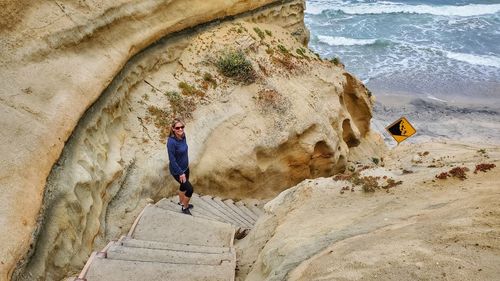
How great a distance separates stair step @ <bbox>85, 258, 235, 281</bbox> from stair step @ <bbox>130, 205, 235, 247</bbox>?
1.57 m

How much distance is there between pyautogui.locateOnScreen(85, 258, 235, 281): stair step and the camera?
19.7ft

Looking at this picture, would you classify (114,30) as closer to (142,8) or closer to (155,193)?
(142,8)

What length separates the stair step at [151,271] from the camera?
5992 millimetres

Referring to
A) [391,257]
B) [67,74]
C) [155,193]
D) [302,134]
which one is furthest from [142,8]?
[391,257]

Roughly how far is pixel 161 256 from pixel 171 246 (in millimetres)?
615

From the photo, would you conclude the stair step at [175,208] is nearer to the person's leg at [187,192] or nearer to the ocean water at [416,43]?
the person's leg at [187,192]

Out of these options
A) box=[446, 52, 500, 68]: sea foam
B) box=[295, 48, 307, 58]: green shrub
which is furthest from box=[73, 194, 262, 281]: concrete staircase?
box=[446, 52, 500, 68]: sea foam

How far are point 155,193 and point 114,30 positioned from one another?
3701mm

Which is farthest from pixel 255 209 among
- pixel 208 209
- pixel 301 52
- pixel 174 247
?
pixel 301 52

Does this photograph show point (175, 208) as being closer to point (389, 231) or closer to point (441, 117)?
point (389, 231)

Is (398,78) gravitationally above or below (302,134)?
below

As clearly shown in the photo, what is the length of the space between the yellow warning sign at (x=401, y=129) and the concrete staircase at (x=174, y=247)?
17.0ft

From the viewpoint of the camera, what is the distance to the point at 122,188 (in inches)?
361

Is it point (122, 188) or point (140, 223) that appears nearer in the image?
point (140, 223)
